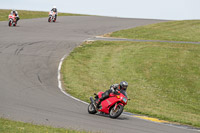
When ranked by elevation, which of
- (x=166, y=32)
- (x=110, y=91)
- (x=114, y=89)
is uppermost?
(x=166, y=32)

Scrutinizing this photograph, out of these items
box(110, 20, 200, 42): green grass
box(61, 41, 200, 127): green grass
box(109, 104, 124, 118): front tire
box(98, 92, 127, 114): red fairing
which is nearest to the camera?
box(109, 104, 124, 118): front tire

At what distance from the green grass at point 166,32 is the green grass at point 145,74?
4443 millimetres

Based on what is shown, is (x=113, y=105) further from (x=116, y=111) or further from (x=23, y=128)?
(x=23, y=128)

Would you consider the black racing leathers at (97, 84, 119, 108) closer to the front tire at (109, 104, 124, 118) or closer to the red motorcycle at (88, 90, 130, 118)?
the red motorcycle at (88, 90, 130, 118)

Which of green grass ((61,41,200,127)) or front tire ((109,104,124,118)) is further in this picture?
green grass ((61,41,200,127))

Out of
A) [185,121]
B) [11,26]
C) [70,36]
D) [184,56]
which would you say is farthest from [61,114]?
[11,26]

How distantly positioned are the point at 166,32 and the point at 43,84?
2570 centimetres

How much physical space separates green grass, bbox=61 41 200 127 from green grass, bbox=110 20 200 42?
4443 mm

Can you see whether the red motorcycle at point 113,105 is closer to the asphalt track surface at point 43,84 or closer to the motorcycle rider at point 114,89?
the motorcycle rider at point 114,89

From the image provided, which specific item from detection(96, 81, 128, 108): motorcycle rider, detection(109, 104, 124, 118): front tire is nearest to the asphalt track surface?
detection(109, 104, 124, 118): front tire

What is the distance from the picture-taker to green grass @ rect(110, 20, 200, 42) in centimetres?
3903

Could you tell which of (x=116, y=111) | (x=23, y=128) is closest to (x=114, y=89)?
(x=116, y=111)

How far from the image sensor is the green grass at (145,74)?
17747 mm

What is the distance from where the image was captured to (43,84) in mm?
19609
